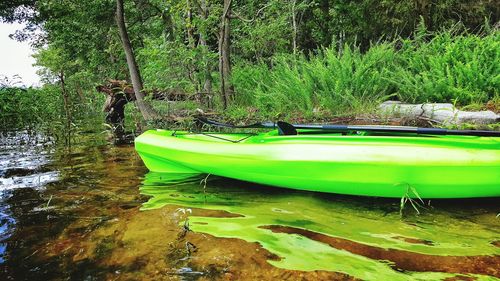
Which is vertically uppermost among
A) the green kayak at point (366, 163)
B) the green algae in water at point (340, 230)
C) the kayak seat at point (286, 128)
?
the kayak seat at point (286, 128)

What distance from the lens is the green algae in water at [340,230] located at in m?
1.64

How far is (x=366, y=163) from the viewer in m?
2.27

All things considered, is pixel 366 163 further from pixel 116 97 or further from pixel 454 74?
pixel 116 97

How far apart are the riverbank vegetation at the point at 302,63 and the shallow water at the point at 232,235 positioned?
2.46 m

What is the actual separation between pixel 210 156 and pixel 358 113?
260 centimetres

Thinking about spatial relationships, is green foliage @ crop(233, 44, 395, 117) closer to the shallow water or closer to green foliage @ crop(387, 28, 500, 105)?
green foliage @ crop(387, 28, 500, 105)

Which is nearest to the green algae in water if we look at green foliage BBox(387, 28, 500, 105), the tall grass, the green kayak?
the green kayak

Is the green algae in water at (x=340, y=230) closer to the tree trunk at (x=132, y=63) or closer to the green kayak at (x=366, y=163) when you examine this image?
the green kayak at (x=366, y=163)

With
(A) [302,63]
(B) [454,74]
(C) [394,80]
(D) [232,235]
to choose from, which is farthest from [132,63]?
(D) [232,235]

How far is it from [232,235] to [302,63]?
4.50 m

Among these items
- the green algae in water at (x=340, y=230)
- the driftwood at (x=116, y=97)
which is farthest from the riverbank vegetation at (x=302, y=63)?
the green algae in water at (x=340, y=230)

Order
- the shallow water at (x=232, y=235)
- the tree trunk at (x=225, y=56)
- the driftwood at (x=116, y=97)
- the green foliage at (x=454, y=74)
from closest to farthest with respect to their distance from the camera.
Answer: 1. the shallow water at (x=232, y=235)
2. the green foliage at (x=454, y=74)
3. the tree trunk at (x=225, y=56)
4. the driftwood at (x=116, y=97)

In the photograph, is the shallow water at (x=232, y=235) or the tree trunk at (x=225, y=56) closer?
the shallow water at (x=232, y=235)

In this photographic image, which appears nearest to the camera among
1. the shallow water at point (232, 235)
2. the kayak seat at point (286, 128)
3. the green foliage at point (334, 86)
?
the shallow water at point (232, 235)
